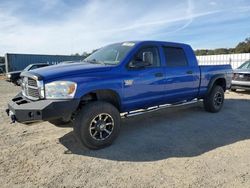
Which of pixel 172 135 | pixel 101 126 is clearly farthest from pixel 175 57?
pixel 101 126

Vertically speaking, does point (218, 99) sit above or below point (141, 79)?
below

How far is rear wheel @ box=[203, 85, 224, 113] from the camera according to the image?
7.11m

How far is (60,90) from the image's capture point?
398cm

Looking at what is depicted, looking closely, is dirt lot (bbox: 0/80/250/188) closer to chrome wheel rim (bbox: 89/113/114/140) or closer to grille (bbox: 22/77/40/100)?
chrome wheel rim (bbox: 89/113/114/140)

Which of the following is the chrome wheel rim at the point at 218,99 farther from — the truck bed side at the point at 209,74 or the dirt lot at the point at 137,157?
the dirt lot at the point at 137,157

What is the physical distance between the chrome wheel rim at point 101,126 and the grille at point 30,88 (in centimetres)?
105

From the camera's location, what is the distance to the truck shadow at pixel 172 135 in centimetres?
426

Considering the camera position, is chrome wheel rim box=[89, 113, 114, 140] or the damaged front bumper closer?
the damaged front bumper

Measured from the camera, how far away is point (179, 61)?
6145 mm

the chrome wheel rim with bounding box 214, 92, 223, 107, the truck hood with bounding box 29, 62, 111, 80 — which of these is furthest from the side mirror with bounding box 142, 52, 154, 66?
the chrome wheel rim with bounding box 214, 92, 223, 107

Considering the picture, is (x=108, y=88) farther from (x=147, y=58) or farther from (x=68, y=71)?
(x=147, y=58)

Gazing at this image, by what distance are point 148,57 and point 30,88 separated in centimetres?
239

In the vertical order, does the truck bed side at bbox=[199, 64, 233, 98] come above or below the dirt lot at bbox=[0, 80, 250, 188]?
above

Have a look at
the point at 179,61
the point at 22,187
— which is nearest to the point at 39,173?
the point at 22,187
